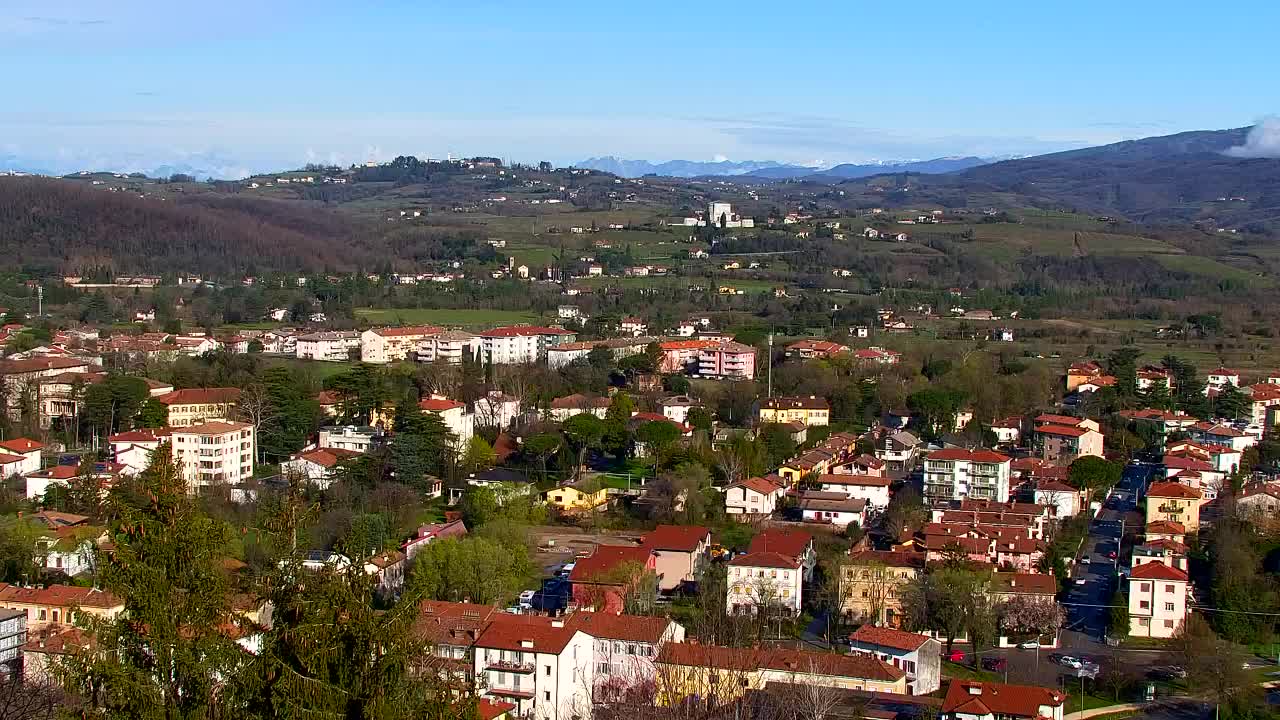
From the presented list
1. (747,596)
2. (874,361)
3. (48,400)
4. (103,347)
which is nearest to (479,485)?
(747,596)

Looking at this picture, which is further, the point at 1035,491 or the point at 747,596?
the point at 1035,491

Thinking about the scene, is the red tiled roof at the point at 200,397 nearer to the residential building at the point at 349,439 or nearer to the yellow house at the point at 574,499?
the residential building at the point at 349,439

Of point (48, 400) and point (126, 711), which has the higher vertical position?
point (126, 711)

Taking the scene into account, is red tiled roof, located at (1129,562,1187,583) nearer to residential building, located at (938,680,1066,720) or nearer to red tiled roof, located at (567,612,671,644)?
residential building, located at (938,680,1066,720)

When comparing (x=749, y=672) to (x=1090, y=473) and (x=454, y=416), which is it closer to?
(x=1090, y=473)

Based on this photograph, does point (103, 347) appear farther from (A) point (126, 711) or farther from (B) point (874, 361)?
(A) point (126, 711)

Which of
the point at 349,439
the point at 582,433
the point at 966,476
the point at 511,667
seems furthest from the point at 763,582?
the point at 349,439

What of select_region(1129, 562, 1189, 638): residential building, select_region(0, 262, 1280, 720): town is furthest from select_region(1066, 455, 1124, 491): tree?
select_region(1129, 562, 1189, 638): residential building
